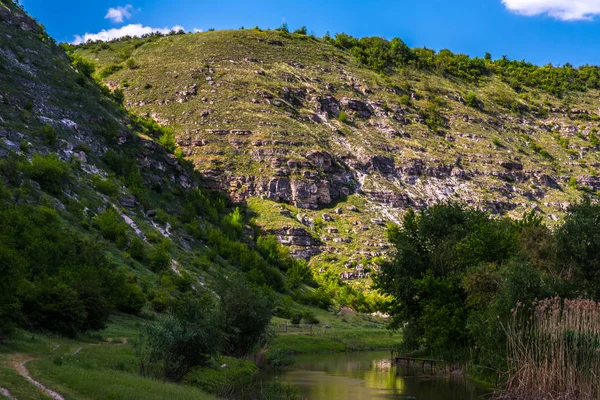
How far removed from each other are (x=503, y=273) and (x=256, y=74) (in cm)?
13171

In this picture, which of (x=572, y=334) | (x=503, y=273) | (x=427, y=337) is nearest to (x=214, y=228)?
(x=427, y=337)

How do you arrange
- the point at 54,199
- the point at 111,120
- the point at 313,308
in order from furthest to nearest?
the point at 111,120 → the point at 313,308 → the point at 54,199

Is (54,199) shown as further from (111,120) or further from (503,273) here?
(503,273)

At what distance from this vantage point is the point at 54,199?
71.6 meters

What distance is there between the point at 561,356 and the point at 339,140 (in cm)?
12506

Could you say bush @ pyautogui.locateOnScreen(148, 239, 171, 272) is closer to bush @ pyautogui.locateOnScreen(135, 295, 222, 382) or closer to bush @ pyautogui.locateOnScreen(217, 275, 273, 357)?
bush @ pyautogui.locateOnScreen(217, 275, 273, 357)

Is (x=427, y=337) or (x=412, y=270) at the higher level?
(x=412, y=270)

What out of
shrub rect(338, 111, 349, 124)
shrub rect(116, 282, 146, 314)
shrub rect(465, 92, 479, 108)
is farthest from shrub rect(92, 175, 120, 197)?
shrub rect(465, 92, 479, 108)

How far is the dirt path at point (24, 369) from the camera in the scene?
20.6m

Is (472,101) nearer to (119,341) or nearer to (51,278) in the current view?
(119,341)

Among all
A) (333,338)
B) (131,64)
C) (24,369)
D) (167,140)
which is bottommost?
(333,338)

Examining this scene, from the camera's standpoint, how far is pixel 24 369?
24.1 metres

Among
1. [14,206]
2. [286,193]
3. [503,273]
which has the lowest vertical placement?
[503,273]

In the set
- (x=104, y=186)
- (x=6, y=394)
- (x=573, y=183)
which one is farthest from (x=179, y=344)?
(x=573, y=183)
